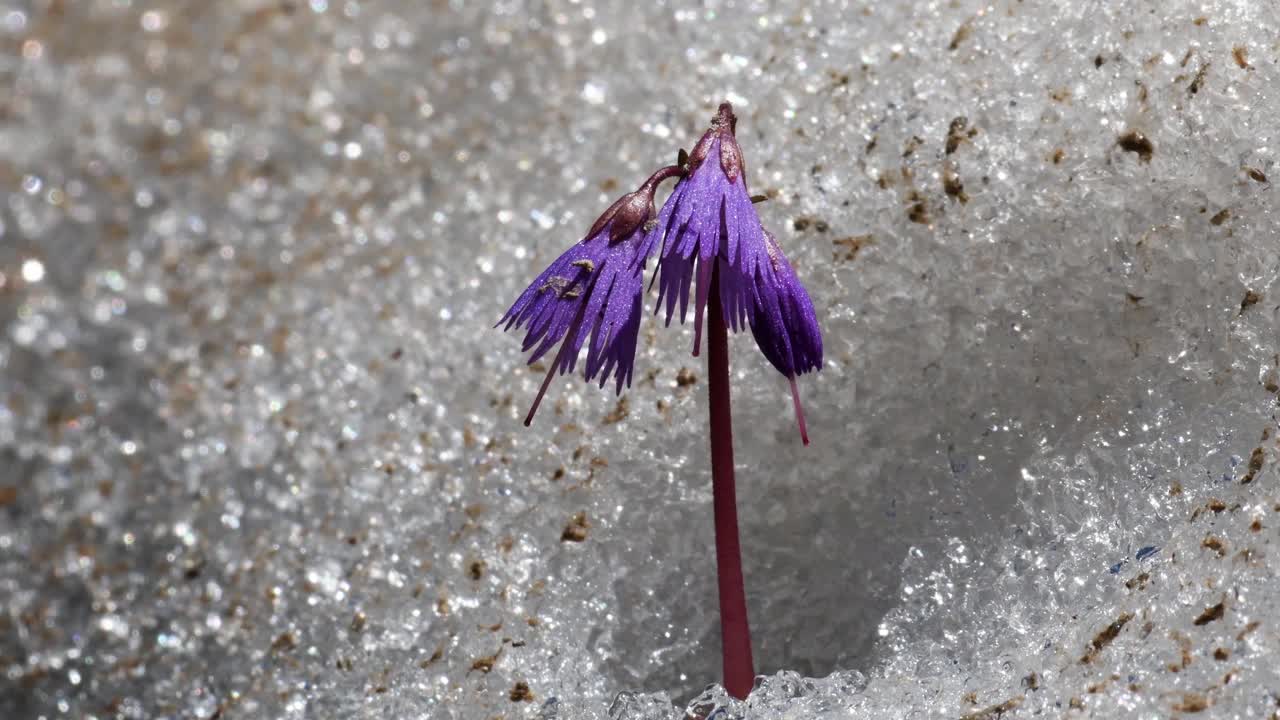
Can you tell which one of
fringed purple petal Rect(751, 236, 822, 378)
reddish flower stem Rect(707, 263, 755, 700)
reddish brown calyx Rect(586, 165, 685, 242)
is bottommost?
reddish flower stem Rect(707, 263, 755, 700)

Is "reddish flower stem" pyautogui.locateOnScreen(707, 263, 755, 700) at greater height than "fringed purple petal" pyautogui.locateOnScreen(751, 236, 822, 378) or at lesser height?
lesser

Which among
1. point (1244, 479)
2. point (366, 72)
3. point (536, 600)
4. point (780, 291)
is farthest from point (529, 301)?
point (366, 72)

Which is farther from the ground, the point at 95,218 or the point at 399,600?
the point at 95,218

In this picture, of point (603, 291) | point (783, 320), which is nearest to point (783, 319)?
point (783, 320)

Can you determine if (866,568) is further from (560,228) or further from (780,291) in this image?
(560,228)

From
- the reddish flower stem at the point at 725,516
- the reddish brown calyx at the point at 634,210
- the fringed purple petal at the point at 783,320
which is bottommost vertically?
the reddish flower stem at the point at 725,516
